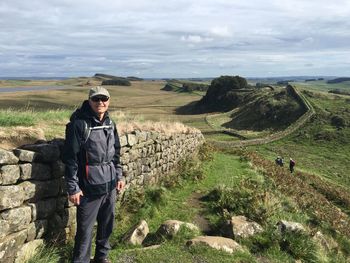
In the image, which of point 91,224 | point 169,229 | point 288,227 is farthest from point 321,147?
point 91,224

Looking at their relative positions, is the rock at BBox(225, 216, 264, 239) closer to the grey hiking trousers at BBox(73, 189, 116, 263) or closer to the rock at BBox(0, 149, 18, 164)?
the grey hiking trousers at BBox(73, 189, 116, 263)

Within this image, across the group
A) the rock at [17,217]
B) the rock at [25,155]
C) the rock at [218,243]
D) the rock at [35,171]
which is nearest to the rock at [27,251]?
the rock at [17,217]

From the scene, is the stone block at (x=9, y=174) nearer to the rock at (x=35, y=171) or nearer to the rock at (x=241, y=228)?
the rock at (x=35, y=171)

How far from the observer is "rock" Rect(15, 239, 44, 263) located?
7.15 meters

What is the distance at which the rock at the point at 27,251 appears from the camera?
7.15 metres

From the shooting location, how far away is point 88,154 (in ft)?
24.0

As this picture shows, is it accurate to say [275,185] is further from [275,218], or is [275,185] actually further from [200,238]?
[200,238]

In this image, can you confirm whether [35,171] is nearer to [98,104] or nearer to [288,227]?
[98,104]

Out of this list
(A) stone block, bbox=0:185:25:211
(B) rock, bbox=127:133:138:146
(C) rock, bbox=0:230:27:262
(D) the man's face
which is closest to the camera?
(C) rock, bbox=0:230:27:262

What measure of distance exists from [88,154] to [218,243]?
3446mm

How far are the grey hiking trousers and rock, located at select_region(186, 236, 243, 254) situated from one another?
189cm

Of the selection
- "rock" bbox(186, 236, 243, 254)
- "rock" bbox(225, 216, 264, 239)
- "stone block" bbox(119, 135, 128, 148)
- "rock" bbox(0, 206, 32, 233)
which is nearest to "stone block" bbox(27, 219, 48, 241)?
"rock" bbox(0, 206, 32, 233)

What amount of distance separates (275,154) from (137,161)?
3400 cm

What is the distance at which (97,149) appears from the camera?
738cm
